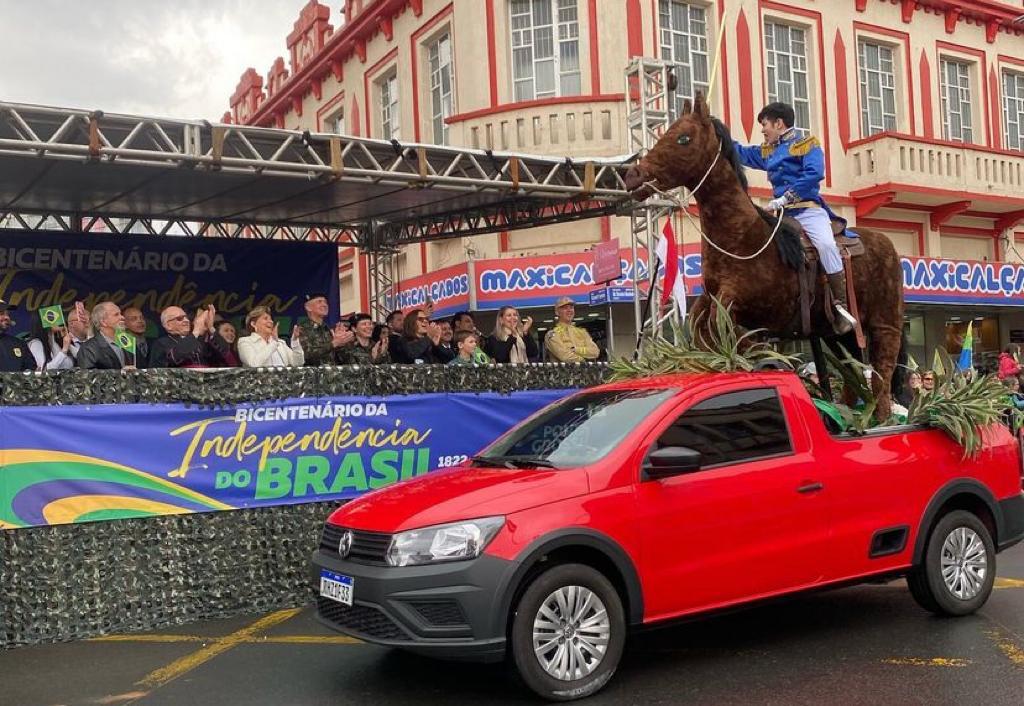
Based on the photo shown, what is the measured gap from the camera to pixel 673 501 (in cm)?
525

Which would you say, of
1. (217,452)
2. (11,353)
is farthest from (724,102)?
(217,452)

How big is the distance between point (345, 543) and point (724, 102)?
16665 millimetres

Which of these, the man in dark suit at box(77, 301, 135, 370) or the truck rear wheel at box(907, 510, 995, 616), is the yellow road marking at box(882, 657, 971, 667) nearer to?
the truck rear wheel at box(907, 510, 995, 616)

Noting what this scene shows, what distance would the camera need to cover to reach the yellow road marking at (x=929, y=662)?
5.39 metres

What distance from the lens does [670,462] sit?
16.9 feet

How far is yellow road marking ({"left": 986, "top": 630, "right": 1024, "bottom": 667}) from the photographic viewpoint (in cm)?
546

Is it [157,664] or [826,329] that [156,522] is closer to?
[157,664]

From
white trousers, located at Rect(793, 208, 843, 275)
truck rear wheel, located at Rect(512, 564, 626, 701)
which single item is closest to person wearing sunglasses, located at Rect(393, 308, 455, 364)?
white trousers, located at Rect(793, 208, 843, 275)

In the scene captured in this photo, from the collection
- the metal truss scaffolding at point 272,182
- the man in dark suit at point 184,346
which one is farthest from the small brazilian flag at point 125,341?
the metal truss scaffolding at point 272,182

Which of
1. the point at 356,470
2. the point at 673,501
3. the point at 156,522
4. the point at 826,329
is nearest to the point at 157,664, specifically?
the point at 156,522

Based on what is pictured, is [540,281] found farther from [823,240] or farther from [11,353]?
[823,240]

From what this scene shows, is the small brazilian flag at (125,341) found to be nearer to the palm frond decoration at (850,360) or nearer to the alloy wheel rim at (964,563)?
the palm frond decoration at (850,360)

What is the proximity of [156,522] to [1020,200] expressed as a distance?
72.7 ft

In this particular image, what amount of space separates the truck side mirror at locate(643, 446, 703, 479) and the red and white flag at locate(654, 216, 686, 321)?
5.46 m
